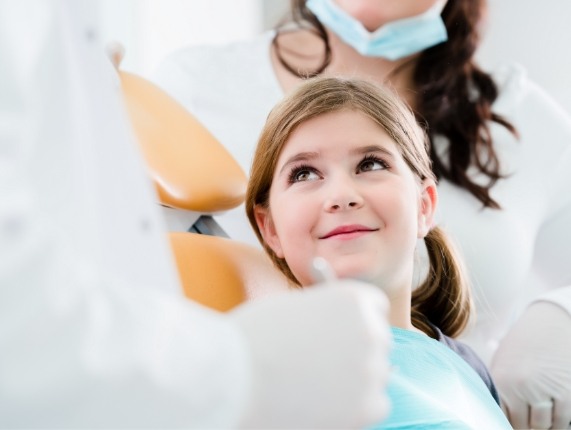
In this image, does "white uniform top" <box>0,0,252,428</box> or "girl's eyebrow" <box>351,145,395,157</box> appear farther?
"girl's eyebrow" <box>351,145,395,157</box>

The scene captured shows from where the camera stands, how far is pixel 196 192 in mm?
1273

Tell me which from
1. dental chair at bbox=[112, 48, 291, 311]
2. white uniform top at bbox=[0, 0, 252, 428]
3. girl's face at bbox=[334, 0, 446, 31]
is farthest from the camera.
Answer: girl's face at bbox=[334, 0, 446, 31]

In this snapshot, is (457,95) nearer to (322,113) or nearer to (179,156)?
(322,113)

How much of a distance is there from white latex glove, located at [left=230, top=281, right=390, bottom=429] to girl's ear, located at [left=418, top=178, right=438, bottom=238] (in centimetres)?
70

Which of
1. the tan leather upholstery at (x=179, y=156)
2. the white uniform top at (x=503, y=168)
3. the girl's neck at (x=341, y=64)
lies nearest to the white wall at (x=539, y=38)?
the white uniform top at (x=503, y=168)

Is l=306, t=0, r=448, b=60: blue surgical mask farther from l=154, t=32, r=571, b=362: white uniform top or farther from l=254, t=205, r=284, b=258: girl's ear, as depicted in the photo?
l=254, t=205, r=284, b=258: girl's ear

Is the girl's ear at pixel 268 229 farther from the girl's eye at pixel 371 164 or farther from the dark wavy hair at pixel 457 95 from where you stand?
the dark wavy hair at pixel 457 95

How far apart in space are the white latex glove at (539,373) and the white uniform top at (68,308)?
3.00ft

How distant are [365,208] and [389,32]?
687mm

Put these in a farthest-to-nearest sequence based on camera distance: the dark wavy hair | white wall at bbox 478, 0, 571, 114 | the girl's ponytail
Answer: white wall at bbox 478, 0, 571, 114 < the dark wavy hair < the girl's ponytail

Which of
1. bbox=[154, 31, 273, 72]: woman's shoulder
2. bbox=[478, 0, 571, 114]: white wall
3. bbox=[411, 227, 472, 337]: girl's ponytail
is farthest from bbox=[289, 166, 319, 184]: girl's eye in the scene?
bbox=[478, 0, 571, 114]: white wall

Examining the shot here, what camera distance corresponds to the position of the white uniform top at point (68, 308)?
56 centimetres

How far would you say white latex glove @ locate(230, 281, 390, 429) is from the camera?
0.63 metres

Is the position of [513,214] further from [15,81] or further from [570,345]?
[15,81]
